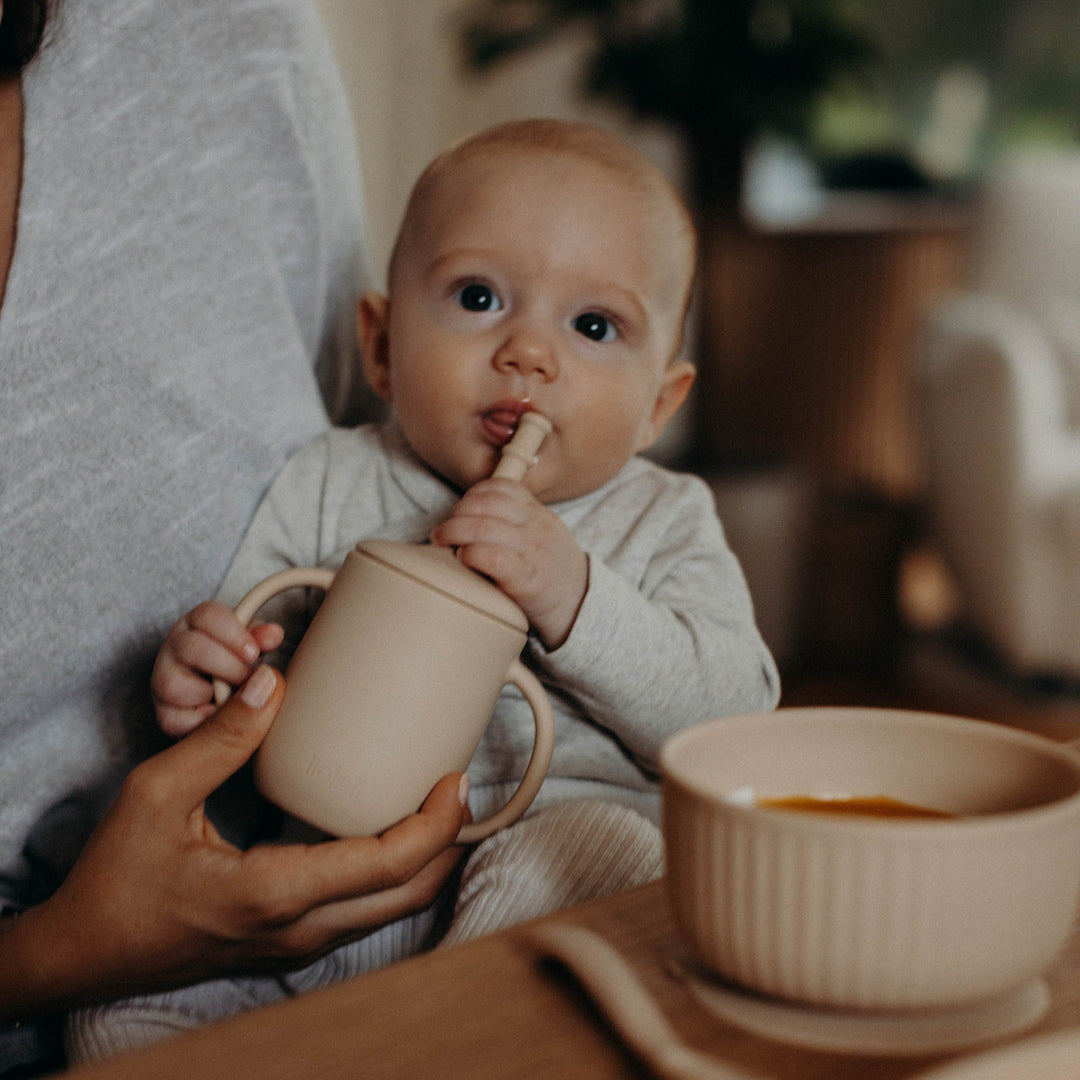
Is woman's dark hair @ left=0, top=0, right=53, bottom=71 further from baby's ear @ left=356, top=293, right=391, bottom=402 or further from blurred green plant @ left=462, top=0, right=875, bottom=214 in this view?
blurred green plant @ left=462, top=0, right=875, bottom=214

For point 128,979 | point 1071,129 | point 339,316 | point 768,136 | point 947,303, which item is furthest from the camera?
point 1071,129

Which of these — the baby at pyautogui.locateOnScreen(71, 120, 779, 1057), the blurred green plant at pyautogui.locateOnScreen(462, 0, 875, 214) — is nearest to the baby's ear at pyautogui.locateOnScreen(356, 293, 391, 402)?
the baby at pyautogui.locateOnScreen(71, 120, 779, 1057)

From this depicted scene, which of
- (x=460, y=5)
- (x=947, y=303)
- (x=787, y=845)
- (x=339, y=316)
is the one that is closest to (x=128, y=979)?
(x=787, y=845)

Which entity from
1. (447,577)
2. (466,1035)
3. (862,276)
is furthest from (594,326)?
(862,276)

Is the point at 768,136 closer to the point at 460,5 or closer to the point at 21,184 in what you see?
the point at 460,5

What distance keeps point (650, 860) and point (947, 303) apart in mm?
2756

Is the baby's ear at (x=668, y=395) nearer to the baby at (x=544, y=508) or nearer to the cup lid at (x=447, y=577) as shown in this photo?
the baby at (x=544, y=508)

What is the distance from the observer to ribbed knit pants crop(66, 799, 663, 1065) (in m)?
0.63

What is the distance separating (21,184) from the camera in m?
0.75

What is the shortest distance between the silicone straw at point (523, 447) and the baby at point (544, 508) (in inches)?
0.7

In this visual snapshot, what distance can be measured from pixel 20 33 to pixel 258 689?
0.48 metres

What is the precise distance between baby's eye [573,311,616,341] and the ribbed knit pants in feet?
1.05

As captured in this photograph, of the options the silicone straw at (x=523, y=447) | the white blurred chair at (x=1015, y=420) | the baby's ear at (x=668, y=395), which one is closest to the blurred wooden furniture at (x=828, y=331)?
the white blurred chair at (x=1015, y=420)

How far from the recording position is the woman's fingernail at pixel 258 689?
0.61 m
